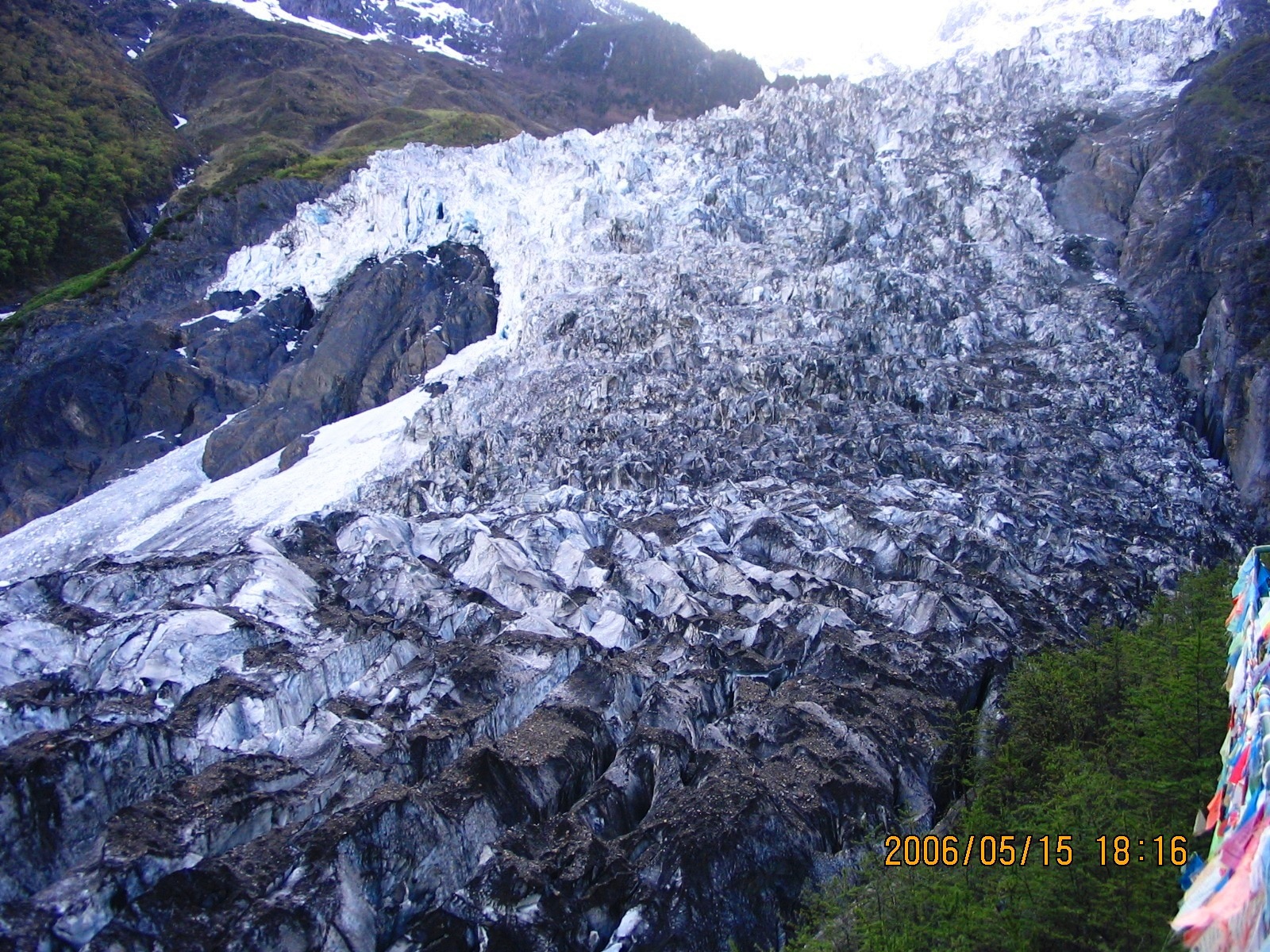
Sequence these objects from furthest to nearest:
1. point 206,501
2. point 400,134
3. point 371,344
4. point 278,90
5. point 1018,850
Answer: point 278,90 < point 400,134 < point 371,344 < point 206,501 < point 1018,850

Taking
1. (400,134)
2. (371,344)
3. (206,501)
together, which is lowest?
(206,501)

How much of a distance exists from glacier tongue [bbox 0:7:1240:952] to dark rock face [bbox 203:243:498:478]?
1.53 meters

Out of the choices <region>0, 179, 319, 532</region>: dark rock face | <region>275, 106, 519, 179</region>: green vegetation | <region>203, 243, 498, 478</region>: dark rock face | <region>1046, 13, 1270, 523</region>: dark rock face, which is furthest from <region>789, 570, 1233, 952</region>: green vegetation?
<region>275, 106, 519, 179</region>: green vegetation

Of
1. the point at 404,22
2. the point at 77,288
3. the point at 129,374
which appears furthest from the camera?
the point at 404,22

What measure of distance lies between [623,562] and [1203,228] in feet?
103

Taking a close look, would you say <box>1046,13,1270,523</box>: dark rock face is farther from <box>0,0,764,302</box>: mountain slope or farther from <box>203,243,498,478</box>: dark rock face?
<box>0,0,764,302</box>: mountain slope

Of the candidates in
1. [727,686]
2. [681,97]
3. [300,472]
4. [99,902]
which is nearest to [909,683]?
[727,686]

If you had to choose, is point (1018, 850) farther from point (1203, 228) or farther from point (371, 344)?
point (371, 344)

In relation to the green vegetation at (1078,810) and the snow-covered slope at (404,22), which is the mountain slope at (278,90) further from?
the green vegetation at (1078,810)

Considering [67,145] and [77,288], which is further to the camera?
[67,145]

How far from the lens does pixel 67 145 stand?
65.8 m

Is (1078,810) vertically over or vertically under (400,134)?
under

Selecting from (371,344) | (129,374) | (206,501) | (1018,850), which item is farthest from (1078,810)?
(129,374)

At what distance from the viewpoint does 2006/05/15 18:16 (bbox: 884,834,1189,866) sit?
966cm
